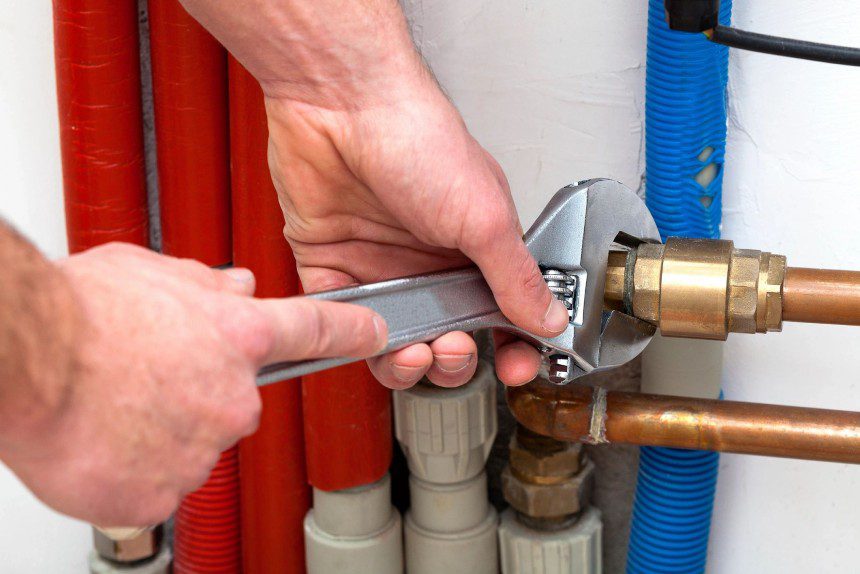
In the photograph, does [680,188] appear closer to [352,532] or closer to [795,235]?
[795,235]

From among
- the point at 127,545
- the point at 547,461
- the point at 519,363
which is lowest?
the point at 127,545

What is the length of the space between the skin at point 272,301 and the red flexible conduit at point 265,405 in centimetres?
8

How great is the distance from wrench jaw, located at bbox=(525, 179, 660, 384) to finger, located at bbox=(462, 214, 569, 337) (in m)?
0.02

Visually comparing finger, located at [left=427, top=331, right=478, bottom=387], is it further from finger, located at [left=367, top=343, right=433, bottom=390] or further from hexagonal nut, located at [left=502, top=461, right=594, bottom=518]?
hexagonal nut, located at [left=502, top=461, right=594, bottom=518]

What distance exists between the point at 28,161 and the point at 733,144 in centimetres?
55

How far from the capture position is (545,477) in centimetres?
78

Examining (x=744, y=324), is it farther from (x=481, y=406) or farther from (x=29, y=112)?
(x=29, y=112)

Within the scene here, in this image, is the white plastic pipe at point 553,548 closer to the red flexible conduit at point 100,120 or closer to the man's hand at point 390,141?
the man's hand at point 390,141

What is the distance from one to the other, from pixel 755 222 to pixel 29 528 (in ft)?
2.15

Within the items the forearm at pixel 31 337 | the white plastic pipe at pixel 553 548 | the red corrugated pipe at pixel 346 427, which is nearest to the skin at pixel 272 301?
the forearm at pixel 31 337

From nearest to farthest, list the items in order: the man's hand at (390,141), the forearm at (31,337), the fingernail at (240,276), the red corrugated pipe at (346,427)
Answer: the forearm at (31,337) < the fingernail at (240,276) < the man's hand at (390,141) < the red corrugated pipe at (346,427)

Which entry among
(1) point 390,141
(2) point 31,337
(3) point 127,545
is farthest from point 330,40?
(3) point 127,545

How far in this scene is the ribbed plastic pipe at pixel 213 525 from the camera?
846mm

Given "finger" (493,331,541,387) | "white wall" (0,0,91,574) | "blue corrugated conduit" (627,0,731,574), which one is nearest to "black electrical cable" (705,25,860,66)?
"blue corrugated conduit" (627,0,731,574)
